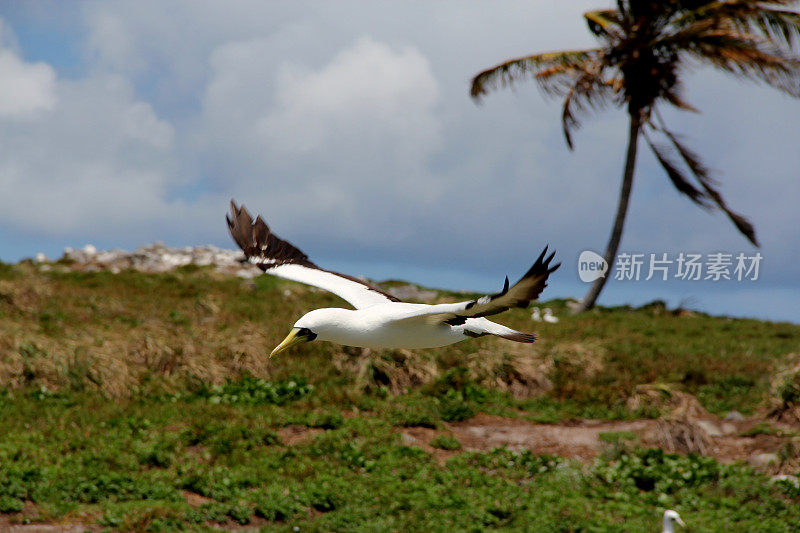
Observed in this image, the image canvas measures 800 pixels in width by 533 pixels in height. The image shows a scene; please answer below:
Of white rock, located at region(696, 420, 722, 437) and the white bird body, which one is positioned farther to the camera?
white rock, located at region(696, 420, 722, 437)

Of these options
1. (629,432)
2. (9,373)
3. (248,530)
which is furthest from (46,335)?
(629,432)

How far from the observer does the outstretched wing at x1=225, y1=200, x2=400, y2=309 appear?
177 inches

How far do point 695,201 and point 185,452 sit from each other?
11836 mm

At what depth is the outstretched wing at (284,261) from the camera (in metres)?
4.50

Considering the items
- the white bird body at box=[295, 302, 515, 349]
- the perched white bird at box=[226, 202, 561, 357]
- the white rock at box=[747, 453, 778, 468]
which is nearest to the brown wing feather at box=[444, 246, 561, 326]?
the perched white bird at box=[226, 202, 561, 357]

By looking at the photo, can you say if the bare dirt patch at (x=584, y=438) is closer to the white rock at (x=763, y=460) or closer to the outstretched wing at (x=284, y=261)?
the white rock at (x=763, y=460)

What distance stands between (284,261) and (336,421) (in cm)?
408

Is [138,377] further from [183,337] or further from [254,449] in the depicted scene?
[254,449]

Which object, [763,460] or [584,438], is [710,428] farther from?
[584,438]

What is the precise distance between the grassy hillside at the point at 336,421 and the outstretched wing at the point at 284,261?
2667 mm

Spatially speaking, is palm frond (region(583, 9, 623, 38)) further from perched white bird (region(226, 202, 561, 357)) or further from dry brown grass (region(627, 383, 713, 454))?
perched white bird (region(226, 202, 561, 357))

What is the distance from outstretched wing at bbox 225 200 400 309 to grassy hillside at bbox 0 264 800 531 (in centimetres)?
267

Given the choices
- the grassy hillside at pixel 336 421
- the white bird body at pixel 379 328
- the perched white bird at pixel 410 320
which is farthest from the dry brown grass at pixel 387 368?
the white bird body at pixel 379 328

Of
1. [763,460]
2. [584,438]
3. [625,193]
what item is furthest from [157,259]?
[763,460]
